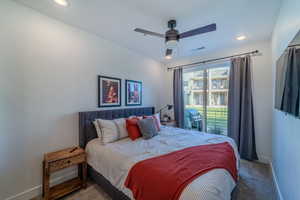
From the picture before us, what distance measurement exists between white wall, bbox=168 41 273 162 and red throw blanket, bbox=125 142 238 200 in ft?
5.88

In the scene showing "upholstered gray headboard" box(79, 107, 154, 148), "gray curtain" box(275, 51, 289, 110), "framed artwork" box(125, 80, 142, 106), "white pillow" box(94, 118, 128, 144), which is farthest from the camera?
"framed artwork" box(125, 80, 142, 106)

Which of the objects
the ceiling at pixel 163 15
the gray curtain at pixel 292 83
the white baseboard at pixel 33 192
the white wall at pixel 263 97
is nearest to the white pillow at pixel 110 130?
the white baseboard at pixel 33 192

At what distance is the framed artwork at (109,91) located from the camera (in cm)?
269

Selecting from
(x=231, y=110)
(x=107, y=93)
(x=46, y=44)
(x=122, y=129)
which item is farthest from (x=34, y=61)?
(x=231, y=110)

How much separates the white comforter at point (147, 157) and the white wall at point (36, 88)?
0.68 m

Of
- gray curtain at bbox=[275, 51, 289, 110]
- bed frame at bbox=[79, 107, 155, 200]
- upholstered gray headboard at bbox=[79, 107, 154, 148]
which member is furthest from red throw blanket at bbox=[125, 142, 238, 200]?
upholstered gray headboard at bbox=[79, 107, 154, 148]

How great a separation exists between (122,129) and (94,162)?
675 mm

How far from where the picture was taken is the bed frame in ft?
5.66

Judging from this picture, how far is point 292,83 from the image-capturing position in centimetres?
112

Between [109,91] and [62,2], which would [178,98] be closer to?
[109,91]

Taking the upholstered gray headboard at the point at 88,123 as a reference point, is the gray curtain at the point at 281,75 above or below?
above

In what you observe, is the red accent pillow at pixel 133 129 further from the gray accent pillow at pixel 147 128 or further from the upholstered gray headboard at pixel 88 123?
the upholstered gray headboard at pixel 88 123

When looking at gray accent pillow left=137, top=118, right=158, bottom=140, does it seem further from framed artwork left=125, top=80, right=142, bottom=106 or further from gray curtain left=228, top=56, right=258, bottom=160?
gray curtain left=228, top=56, right=258, bottom=160

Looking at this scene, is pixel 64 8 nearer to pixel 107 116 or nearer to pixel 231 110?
pixel 107 116
